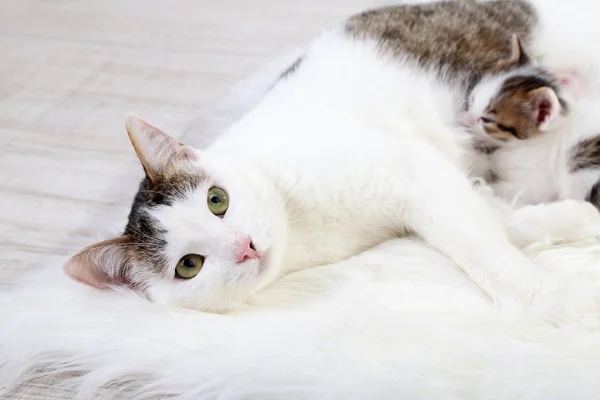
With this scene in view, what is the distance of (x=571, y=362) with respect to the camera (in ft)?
2.23

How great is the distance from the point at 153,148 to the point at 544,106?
0.68 meters

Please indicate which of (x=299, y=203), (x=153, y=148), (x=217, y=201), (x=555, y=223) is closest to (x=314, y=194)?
(x=299, y=203)

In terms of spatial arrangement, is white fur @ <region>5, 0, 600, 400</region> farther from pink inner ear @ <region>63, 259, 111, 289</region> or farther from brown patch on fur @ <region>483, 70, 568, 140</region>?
brown patch on fur @ <region>483, 70, 568, 140</region>

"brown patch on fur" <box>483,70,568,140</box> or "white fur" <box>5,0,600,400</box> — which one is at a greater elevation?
"brown patch on fur" <box>483,70,568,140</box>

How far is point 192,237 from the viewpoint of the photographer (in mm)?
802

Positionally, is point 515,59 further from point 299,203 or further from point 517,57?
point 299,203

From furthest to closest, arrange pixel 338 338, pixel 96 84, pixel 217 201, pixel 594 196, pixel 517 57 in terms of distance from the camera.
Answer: pixel 96 84
pixel 517 57
pixel 594 196
pixel 217 201
pixel 338 338

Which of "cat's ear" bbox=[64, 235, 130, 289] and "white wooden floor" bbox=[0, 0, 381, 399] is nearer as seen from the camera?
"cat's ear" bbox=[64, 235, 130, 289]

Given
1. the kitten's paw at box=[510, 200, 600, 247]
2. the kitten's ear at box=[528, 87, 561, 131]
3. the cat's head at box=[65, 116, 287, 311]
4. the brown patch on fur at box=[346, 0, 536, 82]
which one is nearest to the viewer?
the cat's head at box=[65, 116, 287, 311]

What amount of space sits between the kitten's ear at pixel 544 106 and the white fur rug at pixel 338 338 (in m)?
0.18

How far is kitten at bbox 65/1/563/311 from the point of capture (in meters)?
0.81

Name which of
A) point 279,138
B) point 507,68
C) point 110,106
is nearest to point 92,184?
point 110,106

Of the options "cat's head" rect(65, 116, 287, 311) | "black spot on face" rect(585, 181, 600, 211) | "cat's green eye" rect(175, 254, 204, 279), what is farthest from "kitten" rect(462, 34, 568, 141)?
"cat's green eye" rect(175, 254, 204, 279)

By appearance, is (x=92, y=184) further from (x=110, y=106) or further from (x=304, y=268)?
(x=304, y=268)
